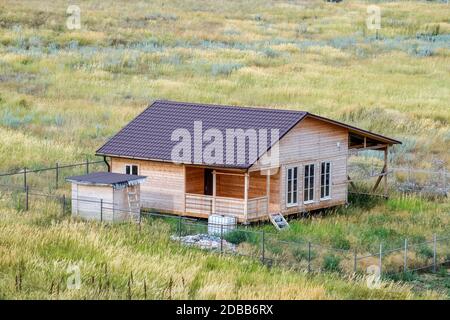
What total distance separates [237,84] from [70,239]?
3521 cm

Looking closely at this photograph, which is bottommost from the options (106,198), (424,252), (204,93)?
(424,252)

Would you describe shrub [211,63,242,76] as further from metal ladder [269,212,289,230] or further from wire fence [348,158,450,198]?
metal ladder [269,212,289,230]

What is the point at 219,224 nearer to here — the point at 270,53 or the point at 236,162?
the point at 236,162

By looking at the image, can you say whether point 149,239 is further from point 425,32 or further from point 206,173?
point 425,32

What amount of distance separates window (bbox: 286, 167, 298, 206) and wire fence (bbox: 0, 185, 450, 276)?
2457 mm

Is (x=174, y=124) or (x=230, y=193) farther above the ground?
(x=174, y=124)

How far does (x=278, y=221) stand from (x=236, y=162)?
231 centimetres

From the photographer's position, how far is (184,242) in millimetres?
32375

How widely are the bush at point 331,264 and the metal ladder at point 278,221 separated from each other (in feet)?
14.8

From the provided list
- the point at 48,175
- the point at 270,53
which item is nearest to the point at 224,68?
the point at 270,53

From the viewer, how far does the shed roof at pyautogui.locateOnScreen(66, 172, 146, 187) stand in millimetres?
35531

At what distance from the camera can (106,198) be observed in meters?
35.7

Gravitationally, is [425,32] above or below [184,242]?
above
